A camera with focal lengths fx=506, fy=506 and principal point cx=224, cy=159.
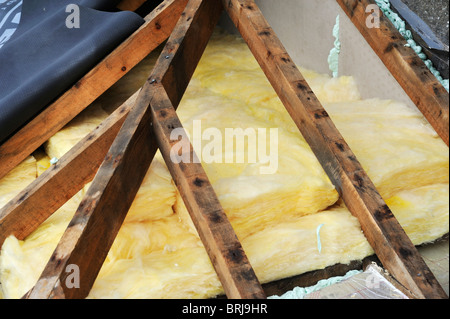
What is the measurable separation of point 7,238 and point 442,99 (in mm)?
1759

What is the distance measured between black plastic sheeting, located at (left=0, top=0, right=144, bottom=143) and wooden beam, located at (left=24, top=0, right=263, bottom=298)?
22.1 inches

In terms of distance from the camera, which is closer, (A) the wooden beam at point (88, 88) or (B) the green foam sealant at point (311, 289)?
(B) the green foam sealant at point (311, 289)

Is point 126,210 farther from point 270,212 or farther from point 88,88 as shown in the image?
point 88,88

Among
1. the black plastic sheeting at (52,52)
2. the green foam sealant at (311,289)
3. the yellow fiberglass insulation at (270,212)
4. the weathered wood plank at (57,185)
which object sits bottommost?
the green foam sealant at (311,289)

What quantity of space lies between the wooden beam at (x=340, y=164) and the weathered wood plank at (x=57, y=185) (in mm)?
658

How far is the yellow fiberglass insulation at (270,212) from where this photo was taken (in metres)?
1.88

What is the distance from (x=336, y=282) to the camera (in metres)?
1.79

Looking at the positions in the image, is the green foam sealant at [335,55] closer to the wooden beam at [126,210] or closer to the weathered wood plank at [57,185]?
the wooden beam at [126,210]

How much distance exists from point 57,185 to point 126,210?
0.41 m

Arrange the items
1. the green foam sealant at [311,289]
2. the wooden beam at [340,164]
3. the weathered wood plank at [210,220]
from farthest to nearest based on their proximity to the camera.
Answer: the green foam sealant at [311,289] → the wooden beam at [340,164] → the weathered wood plank at [210,220]

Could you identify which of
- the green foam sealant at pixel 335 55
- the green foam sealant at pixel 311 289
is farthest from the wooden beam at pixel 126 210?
the green foam sealant at pixel 335 55

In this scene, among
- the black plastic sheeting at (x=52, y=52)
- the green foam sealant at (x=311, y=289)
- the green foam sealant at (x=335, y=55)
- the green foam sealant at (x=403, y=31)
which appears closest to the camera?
the green foam sealant at (x=311, y=289)

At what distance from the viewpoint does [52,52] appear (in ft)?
8.99

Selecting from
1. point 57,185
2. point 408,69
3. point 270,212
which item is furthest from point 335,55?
point 57,185
